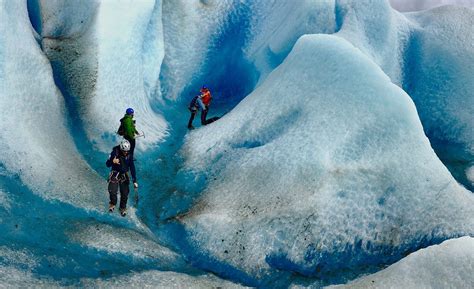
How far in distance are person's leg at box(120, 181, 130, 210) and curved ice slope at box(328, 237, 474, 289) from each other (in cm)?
425

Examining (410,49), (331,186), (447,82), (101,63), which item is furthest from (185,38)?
(447,82)

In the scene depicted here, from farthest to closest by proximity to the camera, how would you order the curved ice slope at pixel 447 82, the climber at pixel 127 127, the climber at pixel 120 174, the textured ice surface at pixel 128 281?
1. the curved ice slope at pixel 447 82
2. the climber at pixel 127 127
3. the climber at pixel 120 174
4. the textured ice surface at pixel 128 281

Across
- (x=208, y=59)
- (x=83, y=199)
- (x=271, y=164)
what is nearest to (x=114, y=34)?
(x=208, y=59)

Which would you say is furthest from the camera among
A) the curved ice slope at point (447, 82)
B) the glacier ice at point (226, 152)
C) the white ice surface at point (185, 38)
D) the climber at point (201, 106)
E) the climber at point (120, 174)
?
the white ice surface at point (185, 38)

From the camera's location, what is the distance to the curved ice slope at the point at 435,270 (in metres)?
7.02

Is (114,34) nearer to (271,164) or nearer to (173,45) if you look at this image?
(173,45)

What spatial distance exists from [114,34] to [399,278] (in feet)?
26.0

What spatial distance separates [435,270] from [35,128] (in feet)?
25.1

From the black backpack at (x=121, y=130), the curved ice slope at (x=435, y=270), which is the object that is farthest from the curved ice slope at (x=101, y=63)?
the curved ice slope at (x=435, y=270)

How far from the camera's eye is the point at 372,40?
12.8 meters

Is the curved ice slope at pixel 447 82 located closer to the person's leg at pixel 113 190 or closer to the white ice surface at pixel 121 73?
the white ice surface at pixel 121 73

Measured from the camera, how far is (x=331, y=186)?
854 centimetres

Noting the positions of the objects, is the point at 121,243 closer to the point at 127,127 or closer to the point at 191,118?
the point at 127,127

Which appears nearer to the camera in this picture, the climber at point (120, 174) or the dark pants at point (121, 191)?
the climber at point (120, 174)
